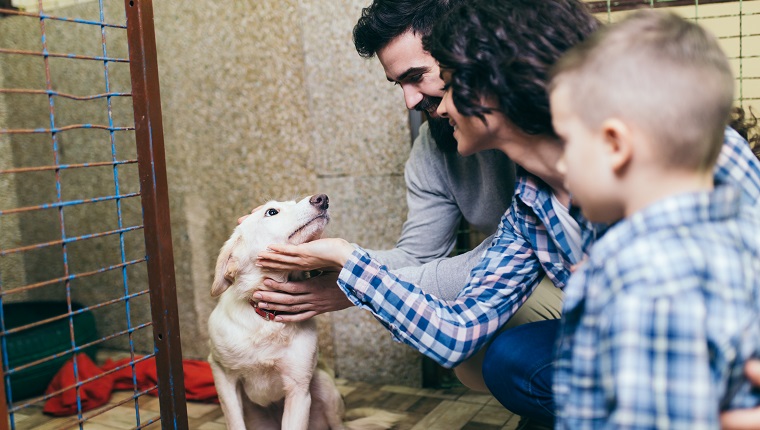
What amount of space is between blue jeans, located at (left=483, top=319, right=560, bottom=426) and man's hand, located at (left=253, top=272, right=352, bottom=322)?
44 cm

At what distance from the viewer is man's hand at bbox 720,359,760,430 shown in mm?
975

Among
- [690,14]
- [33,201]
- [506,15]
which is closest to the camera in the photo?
[506,15]

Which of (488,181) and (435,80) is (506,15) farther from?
(488,181)

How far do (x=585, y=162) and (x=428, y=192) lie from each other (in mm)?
1170

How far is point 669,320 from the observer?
881 millimetres

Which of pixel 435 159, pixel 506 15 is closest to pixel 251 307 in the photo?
pixel 435 159

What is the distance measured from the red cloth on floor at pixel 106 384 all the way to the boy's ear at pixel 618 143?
6.91 ft

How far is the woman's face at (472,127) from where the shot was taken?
1443 mm

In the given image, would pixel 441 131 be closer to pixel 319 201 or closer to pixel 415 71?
pixel 415 71

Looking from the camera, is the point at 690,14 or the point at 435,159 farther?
the point at 690,14

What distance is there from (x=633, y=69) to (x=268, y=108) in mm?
2088

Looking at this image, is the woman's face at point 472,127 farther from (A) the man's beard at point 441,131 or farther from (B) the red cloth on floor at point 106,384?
(B) the red cloth on floor at point 106,384

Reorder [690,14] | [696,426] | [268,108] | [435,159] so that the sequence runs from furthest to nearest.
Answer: [268,108] < [690,14] < [435,159] < [696,426]

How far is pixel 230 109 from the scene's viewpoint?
295 centimetres
